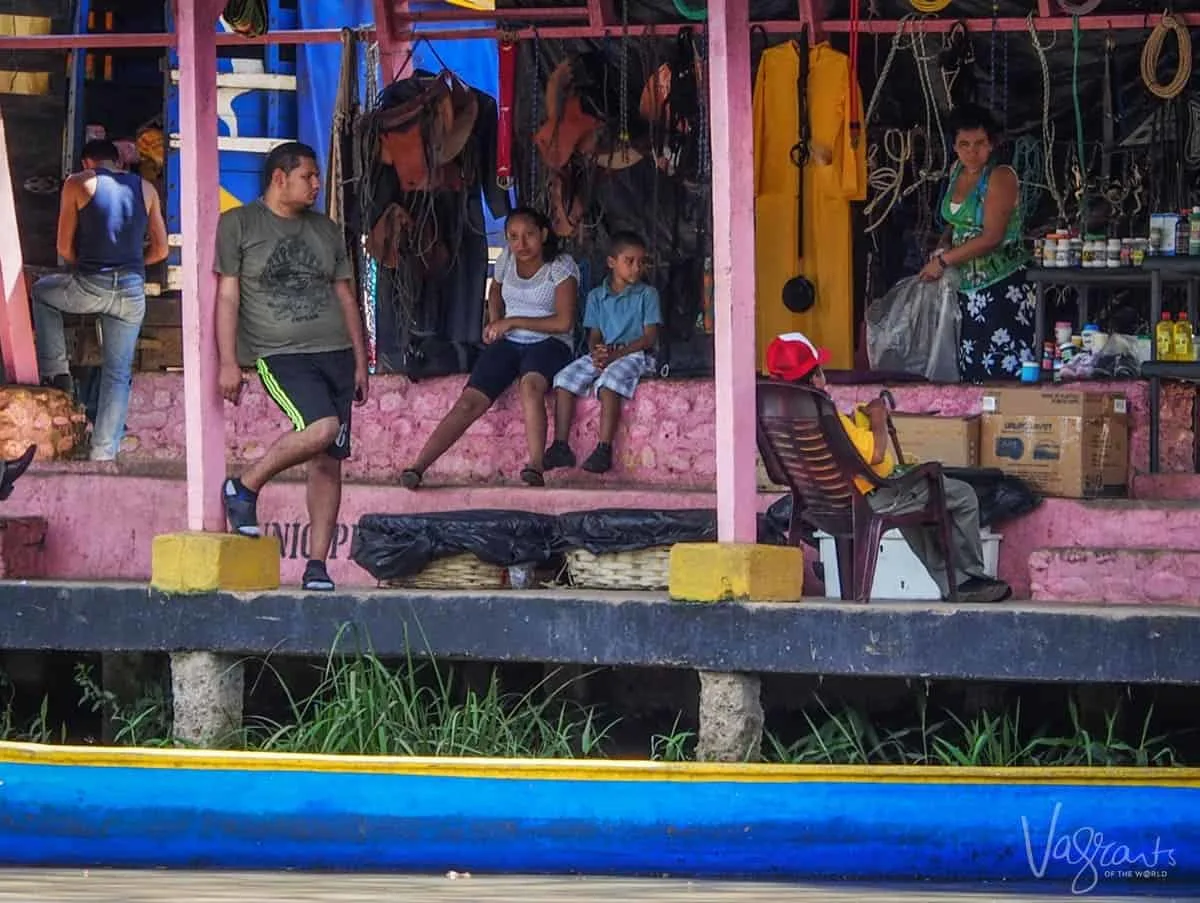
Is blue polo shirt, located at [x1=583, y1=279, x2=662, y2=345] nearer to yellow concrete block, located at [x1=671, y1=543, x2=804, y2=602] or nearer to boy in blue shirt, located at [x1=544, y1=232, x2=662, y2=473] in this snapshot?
boy in blue shirt, located at [x1=544, y1=232, x2=662, y2=473]

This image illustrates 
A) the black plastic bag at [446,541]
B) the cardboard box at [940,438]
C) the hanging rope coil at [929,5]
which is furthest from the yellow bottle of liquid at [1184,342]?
the black plastic bag at [446,541]

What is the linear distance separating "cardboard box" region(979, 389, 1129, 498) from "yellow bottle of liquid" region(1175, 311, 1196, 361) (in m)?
0.44

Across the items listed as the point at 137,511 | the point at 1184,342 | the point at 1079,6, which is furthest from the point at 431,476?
the point at 1079,6

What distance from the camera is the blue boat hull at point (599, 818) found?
803 cm

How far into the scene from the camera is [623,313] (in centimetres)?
1130

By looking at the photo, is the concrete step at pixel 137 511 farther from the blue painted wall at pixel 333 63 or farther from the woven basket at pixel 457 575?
the blue painted wall at pixel 333 63

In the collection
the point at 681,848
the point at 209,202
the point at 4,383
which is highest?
the point at 209,202

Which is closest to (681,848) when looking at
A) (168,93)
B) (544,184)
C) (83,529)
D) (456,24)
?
(83,529)

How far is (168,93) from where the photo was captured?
13812 mm

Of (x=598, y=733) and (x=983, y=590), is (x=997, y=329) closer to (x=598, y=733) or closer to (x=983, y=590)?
(x=983, y=590)

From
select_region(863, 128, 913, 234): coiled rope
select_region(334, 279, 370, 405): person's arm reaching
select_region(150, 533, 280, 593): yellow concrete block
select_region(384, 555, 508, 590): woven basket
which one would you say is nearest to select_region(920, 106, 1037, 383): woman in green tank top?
select_region(863, 128, 913, 234): coiled rope

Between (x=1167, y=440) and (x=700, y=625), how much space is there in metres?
2.92

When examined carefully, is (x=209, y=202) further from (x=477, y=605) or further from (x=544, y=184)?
(x=544, y=184)

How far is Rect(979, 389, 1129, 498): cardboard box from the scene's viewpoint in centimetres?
998
